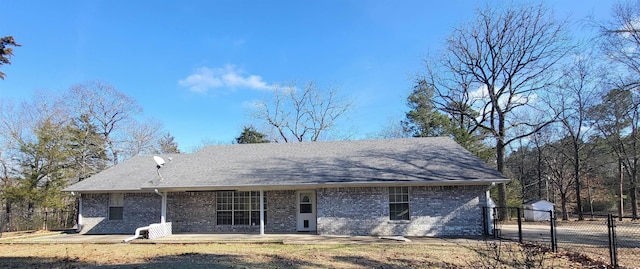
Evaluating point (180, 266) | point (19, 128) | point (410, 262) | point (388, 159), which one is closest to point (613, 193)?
point (388, 159)

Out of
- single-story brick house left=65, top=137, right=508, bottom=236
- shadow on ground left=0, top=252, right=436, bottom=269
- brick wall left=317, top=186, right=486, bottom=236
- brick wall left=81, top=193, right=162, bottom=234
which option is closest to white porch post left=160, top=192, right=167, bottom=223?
single-story brick house left=65, top=137, right=508, bottom=236

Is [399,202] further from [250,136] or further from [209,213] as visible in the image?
[250,136]

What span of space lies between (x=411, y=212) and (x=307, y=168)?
14.6 feet

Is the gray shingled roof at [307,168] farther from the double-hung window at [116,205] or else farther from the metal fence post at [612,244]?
the metal fence post at [612,244]

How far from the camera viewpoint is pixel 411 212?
14445 millimetres

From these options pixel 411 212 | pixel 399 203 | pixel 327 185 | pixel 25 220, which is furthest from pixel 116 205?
pixel 411 212

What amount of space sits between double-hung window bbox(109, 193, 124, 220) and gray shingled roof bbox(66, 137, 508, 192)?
1.88 ft

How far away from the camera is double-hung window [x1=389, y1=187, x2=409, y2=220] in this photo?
14.6 meters

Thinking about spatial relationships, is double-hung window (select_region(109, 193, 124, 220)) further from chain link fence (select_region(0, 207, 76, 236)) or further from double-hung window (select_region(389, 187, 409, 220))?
double-hung window (select_region(389, 187, 409, 220))

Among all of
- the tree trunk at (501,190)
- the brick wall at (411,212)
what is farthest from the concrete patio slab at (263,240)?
the tree trunk at (501,190)

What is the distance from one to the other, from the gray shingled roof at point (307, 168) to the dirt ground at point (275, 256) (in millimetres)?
2782

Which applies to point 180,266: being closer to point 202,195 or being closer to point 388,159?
point 202,195

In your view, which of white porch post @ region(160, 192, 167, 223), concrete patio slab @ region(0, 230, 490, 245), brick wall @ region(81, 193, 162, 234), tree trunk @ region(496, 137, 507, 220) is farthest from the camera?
tree trunk @ region(496, 137, 507, 220)

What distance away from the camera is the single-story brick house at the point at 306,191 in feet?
46.9
